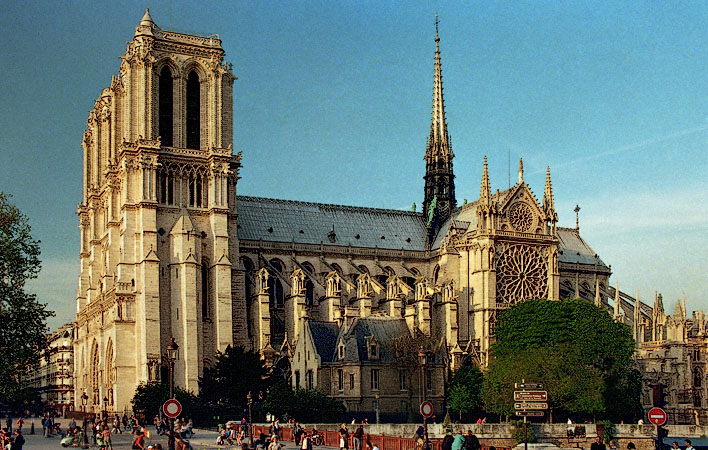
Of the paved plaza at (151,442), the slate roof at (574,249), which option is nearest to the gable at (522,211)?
the slate roof at (574,249)

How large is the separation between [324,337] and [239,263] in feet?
34.4

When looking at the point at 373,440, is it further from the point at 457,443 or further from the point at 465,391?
the point at 465,391

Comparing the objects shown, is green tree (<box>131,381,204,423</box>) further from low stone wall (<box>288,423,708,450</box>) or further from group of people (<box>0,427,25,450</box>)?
group of people (<box>0,427,25,450</box>)

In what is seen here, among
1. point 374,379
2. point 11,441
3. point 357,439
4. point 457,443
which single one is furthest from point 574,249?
point 457,443

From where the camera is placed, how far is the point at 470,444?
116ft

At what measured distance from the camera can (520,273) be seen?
88.6 meters

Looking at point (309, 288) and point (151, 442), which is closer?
point (151, 442)

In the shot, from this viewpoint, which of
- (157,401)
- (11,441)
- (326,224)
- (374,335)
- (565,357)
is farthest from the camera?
(326,224)

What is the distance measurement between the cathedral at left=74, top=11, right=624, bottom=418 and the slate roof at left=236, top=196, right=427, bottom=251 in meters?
0.15

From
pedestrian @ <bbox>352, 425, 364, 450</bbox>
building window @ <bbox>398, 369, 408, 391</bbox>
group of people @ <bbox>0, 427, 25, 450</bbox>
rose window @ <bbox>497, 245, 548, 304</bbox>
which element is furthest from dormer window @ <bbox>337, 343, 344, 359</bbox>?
group of people @ <bbox>0, 427, 25, 450</bbox>

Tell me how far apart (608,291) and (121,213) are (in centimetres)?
4895

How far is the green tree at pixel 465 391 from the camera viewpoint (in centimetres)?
7600

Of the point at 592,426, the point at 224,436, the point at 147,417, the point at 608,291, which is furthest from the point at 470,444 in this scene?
the point at 608,291

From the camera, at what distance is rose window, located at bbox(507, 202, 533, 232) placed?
89.8 meters
